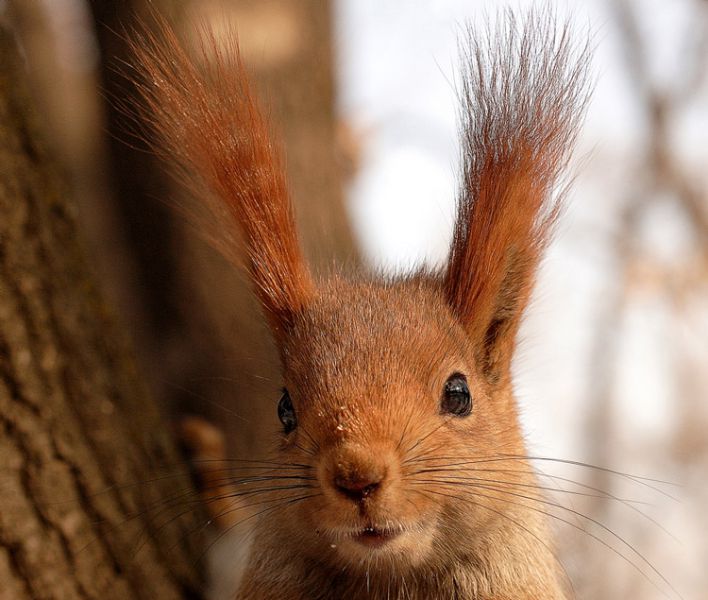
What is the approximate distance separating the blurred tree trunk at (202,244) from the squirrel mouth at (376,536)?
50.1 inches

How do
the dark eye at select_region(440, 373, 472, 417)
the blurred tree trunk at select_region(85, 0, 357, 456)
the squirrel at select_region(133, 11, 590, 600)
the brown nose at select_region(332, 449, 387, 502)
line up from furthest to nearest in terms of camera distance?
the blurred tree trunk at select_region(85, 0, 357, 456) < the dark eye at select_region(440, 373, 472, 417) < the squirrel at select_region(133, 11, 590, 600) < the brown nose at select_region(332, 449, 387, 502)

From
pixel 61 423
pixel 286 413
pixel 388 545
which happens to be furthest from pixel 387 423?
pixel 61 423

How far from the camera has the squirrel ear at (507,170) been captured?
1.90 m

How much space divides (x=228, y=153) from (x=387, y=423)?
812 mm

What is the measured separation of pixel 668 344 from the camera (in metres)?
6.29

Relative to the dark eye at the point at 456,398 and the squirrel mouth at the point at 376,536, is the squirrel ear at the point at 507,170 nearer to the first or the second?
the dark eye at the point at 456,398

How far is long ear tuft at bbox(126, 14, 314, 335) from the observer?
6.42 feet

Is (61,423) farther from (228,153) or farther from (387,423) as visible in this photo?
(387,423)

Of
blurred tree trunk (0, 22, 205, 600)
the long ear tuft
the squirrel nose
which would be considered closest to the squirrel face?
the squirrel nose

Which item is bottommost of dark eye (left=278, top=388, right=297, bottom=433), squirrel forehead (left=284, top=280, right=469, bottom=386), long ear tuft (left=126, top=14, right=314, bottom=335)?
dark eye (left=278, top=388, right=297, bottom=433)

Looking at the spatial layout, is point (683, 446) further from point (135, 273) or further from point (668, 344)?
point (135, 273)

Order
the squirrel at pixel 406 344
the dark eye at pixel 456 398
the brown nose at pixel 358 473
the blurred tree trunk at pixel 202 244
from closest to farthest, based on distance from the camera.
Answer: the brown nose at pixel 358 473 < the squirrel at pixel 406 344 < the dark eye at pixel 456 398 < the blurred tree trunk at pixel 202 244

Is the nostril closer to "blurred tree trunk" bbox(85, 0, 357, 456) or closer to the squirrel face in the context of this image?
the squirrel face

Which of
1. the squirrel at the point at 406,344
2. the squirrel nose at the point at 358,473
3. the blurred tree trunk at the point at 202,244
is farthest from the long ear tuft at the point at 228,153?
the blurred tree trunk at the point at 202,244
